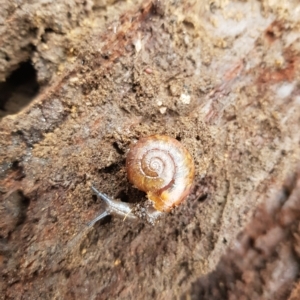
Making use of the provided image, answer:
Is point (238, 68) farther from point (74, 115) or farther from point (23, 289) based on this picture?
point (23, 289)

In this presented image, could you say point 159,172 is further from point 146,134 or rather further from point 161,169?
point 146,134

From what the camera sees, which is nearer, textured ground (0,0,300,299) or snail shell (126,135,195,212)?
textured ground (0,0,300,299)

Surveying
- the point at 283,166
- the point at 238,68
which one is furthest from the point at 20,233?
the point at 283,166

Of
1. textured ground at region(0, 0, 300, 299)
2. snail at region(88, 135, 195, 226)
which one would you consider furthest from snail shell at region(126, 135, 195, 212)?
textured ground at region(0, 0, 300, 299)

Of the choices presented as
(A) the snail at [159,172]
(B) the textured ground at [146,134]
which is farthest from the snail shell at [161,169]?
(B) the textured ground at [146,134]

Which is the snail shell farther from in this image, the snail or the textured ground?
the textured ground

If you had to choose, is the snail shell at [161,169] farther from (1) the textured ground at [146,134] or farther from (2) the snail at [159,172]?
(1) the textured ground at [146,134]
